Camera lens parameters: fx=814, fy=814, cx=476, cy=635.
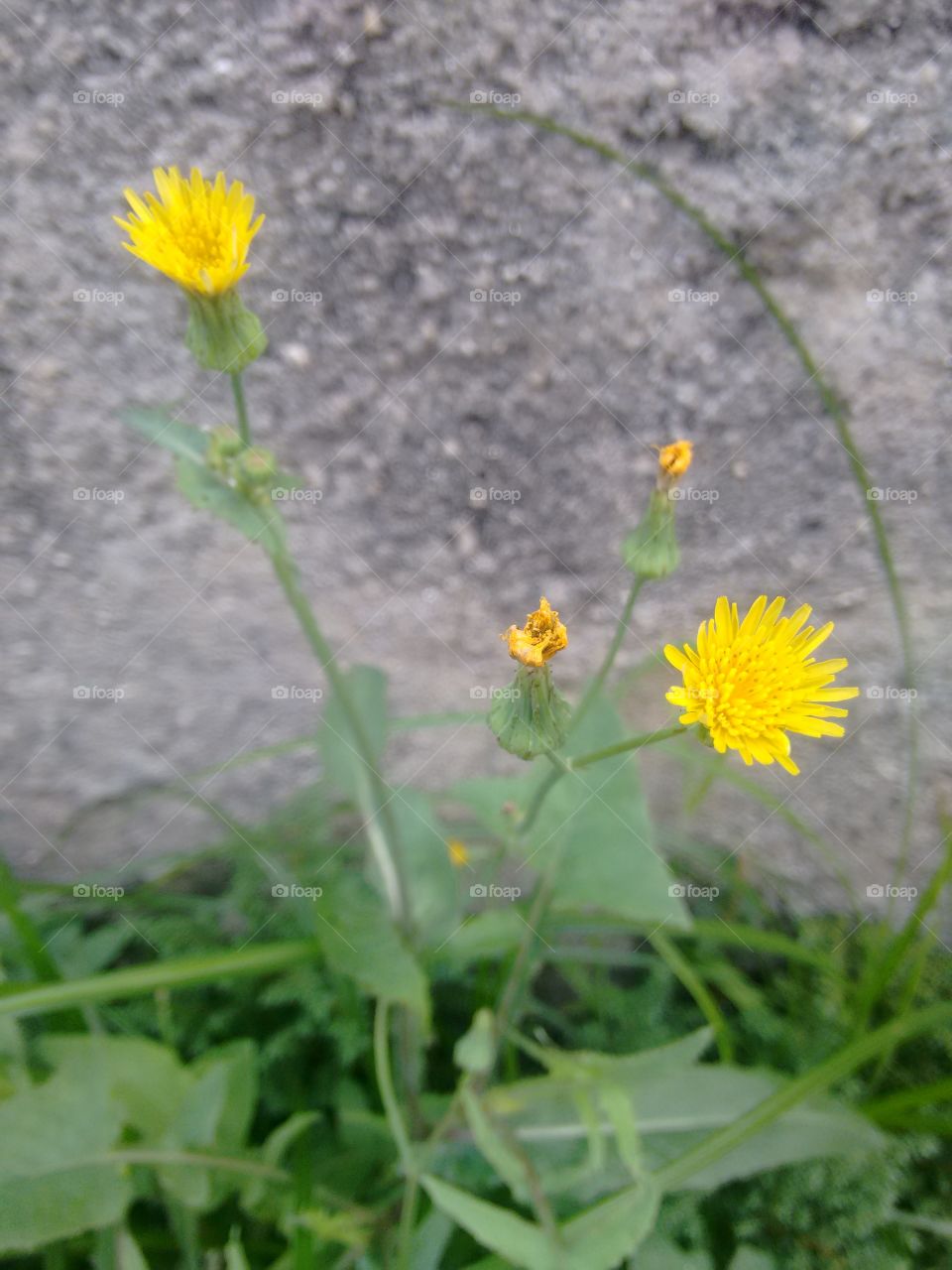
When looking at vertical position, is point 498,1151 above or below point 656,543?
below

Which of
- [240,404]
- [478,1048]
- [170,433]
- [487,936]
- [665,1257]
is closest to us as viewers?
[240,404]

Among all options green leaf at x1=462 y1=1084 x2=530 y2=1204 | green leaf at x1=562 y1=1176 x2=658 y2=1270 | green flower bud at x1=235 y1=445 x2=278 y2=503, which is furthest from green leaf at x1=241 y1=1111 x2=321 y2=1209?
green flower bud at x1=235 y1=445 x2=278 y2=503

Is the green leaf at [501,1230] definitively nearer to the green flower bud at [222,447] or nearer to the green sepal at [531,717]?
the green sepal at [531,717]

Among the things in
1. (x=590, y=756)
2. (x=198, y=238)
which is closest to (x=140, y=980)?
(x=590, y=756)

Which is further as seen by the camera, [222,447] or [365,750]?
[365,750]

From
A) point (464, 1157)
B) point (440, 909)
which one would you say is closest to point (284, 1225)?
point (464, 1157)

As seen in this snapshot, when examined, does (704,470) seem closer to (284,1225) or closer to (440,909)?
(440,909)

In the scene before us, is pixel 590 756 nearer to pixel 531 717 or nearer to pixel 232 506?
pixel 531 717
